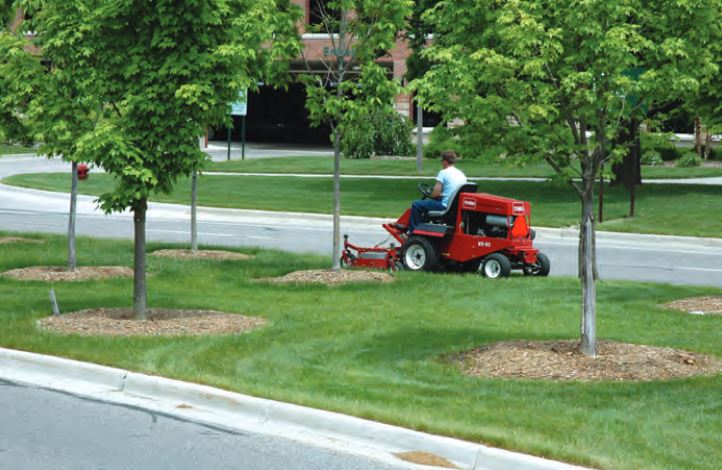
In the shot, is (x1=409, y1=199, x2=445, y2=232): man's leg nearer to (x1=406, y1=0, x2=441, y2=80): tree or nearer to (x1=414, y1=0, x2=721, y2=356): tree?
(x1=414, y1=0, x2=721, y2=356): tree

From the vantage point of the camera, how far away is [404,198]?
3297 cm

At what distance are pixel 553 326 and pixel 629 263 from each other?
872cm

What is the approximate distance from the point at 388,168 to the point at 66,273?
27315 mm

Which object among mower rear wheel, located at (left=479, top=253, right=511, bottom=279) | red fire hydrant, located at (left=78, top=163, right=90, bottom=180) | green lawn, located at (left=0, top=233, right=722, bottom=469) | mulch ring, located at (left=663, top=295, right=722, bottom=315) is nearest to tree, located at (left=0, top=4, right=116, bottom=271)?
green lawn, located at (left=0, top=233, right=722, bottom=469)

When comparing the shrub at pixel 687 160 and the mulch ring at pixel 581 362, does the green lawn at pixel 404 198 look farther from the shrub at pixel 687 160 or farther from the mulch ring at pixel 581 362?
the mulch ring at pixel 581 362

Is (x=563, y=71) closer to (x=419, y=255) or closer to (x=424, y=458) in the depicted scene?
(x=424, y=458)

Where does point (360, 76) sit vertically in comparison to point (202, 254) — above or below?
above

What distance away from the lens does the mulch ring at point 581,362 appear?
35.3ft

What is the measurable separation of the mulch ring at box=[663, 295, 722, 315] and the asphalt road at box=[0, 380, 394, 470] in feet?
23.7

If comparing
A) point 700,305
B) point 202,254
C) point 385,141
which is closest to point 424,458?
point 700,305

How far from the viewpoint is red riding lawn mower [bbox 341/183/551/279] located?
58.5ft

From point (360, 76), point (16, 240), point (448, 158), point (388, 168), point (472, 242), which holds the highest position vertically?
point (360, 76)

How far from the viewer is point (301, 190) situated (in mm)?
35469

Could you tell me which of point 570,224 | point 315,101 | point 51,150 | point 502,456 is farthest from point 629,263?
point 502,456
